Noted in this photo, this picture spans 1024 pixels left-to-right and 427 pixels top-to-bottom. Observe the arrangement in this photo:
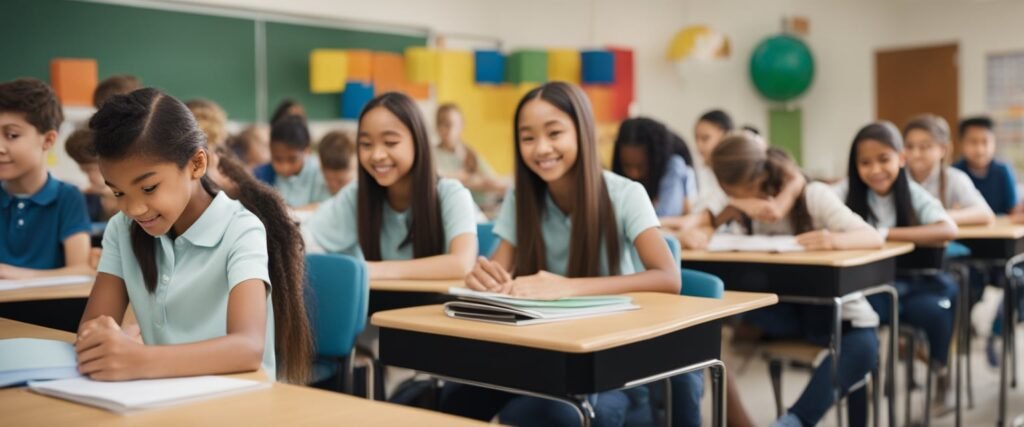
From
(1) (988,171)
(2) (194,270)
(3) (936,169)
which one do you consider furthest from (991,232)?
(2) (194,270)

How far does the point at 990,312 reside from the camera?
246 inches

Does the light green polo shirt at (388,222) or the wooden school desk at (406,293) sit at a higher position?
the light green polo shirt at (388,222)

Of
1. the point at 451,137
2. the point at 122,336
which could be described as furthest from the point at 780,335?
the point at 451,137

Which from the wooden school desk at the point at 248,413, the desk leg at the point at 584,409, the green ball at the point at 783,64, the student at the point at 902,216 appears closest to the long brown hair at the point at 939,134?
the student at the point at 902,216

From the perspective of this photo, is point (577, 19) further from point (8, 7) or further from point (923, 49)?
point (8, 7)

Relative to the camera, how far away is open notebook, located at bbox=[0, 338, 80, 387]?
4.63 feet

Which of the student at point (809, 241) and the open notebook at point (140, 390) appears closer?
the open notebook at point (140, 390)

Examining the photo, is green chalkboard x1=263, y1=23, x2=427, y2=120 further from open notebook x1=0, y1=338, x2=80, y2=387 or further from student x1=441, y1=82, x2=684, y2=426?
open notebook x1=0, y1=338, x2=80, y2=387

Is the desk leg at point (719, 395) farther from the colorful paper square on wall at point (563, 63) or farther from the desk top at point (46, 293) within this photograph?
the colorful paper square on wall at point (563, 63)

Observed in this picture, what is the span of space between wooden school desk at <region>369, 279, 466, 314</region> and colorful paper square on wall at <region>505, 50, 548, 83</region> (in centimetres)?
524

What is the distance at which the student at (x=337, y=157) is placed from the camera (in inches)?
164

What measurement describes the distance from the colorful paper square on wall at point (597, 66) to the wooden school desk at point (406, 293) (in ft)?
18.5

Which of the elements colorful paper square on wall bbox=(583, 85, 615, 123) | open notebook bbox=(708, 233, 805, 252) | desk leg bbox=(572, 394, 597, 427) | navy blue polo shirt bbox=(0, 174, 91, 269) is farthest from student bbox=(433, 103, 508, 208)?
desk leg bbox=(572, 394, 597, 427)

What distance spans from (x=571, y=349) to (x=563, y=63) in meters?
6.63
